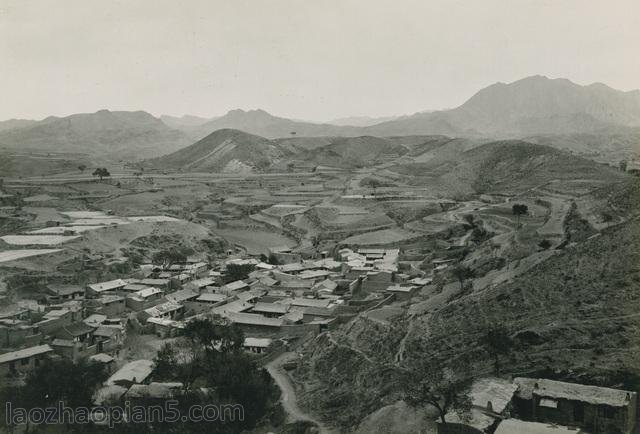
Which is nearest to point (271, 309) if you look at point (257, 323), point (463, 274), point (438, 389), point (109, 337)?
point (257, 323)

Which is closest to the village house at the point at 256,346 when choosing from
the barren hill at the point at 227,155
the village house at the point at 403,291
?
the village house at the point at 403,291

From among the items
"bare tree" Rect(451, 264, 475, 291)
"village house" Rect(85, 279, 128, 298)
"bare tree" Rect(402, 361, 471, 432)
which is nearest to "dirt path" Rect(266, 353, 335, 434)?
"bare tree" Rect(402, 361, 471, 432)

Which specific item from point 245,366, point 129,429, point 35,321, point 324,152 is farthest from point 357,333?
point 324,152

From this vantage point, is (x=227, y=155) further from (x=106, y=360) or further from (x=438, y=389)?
(x=438, y=389)

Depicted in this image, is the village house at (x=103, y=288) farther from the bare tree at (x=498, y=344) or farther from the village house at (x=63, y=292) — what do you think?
the bare tree at (x=498, y=344)

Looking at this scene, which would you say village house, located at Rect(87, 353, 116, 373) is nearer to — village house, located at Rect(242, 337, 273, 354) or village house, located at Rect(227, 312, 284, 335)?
village house, located at Rect(242, 337, 273, 354)
